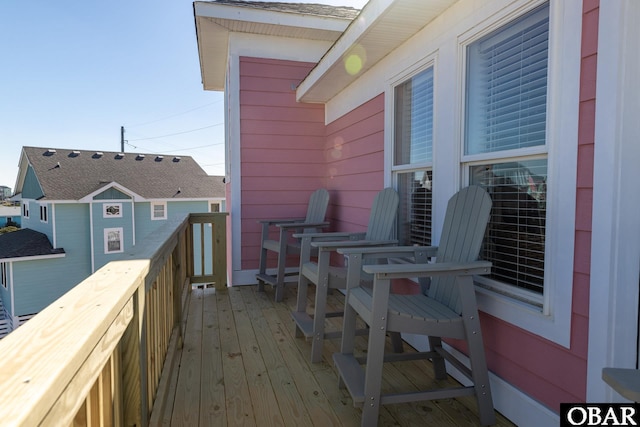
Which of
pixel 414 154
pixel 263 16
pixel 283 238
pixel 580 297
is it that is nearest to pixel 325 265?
pixel 414 154

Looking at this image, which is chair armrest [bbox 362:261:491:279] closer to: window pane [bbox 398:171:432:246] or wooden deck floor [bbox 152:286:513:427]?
wooden deck floor [bbox 152:286:513:427]

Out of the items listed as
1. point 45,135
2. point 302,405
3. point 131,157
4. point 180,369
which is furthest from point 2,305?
point 45,135

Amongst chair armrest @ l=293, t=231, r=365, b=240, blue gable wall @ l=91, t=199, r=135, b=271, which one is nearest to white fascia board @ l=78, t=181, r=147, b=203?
blue gable wall @ l=91, t=199, r=135, b=271

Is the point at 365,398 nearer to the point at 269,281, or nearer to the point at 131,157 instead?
the point at 269,281

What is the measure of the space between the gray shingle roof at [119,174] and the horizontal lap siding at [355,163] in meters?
10.7

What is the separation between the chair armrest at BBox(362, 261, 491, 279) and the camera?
166 centimetres

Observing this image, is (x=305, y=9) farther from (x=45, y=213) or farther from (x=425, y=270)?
(x=45, y=213)

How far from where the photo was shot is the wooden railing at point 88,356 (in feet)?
1.58

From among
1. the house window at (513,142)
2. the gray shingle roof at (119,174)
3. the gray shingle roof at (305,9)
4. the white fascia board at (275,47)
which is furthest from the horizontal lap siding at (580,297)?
the gray shingle roof at (119,174)

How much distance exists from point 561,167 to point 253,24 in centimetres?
390

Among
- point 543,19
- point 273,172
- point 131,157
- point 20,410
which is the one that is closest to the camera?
point 20,410

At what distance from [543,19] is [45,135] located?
35.8 metres

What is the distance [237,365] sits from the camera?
2.50m

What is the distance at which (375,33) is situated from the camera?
8.88 ft
